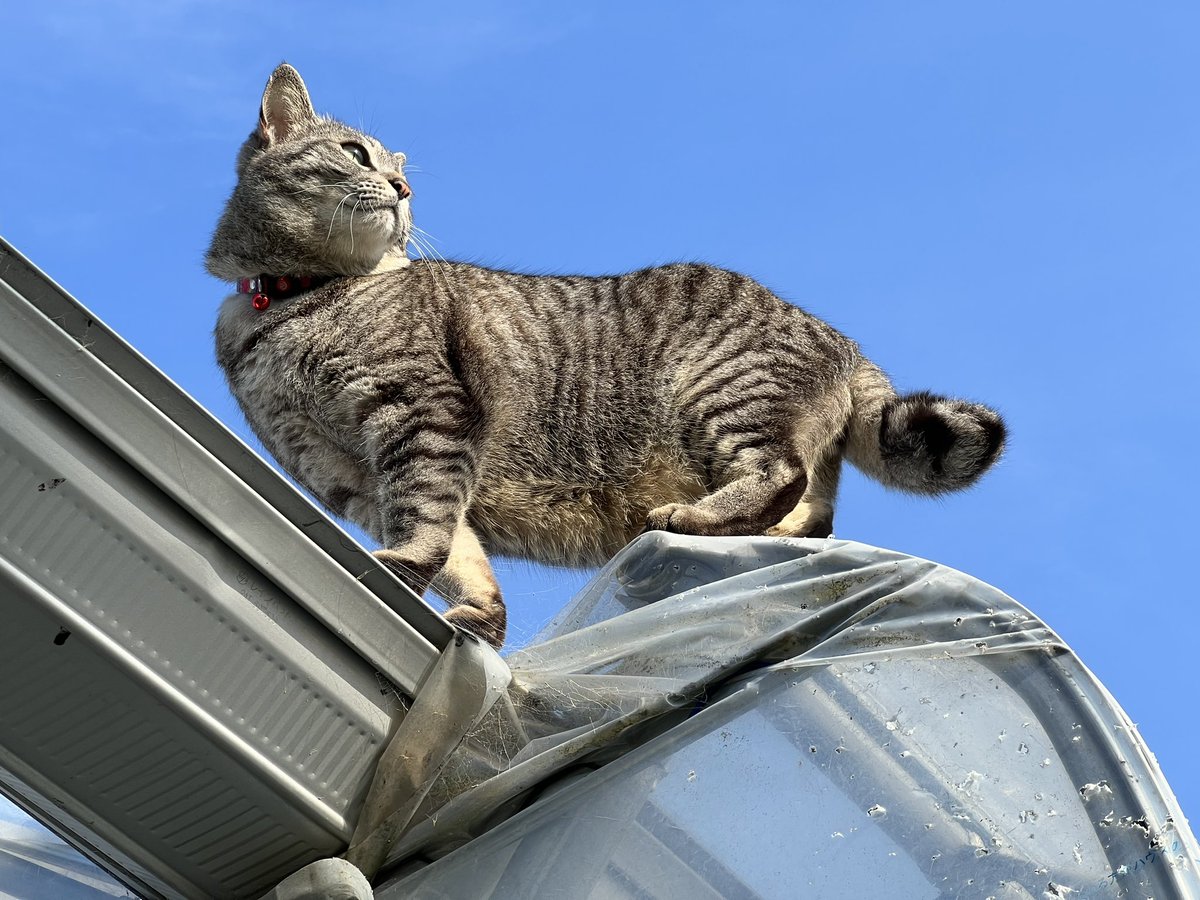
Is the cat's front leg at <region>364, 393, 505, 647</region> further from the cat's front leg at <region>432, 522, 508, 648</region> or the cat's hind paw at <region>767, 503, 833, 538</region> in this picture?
the cat's hind paw at <region>767, 503, 833, 538</region>

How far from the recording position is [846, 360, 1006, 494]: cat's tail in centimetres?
375

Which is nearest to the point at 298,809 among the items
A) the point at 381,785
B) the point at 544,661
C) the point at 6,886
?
the point at 381,785

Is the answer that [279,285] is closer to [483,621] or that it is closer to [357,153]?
[357,153]

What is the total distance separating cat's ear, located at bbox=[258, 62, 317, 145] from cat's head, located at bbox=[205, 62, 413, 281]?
0.10m

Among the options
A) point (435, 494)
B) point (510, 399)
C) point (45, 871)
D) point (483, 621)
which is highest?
point (510, 399)

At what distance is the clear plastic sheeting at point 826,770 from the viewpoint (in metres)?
1.77

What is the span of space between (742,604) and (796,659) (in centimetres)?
15

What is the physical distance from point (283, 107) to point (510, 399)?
4.79ft

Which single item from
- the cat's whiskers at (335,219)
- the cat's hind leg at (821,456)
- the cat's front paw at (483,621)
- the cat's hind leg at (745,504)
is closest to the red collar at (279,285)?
the cat's whiskers at (335,219)

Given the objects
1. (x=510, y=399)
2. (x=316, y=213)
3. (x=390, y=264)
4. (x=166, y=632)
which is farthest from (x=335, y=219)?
(x=166, y=632)

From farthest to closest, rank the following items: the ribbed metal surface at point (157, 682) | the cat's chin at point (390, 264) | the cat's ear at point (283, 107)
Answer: the cat's ear at point (283, 107), the cat's chin at point (390, 264), the ribbed metal surface at point (157, 682)

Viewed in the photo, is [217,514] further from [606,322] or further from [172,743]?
[606,322]

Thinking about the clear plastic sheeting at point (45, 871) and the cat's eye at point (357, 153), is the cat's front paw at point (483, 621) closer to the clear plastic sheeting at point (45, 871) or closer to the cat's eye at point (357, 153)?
the clear plastic sheeting at point (45, 871)

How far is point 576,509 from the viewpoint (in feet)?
13.1
